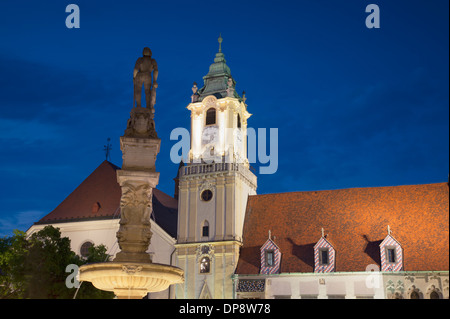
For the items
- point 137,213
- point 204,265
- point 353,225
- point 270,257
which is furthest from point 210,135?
point 137,213

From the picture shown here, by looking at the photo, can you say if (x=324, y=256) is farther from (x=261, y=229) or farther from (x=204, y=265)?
(x=204, y=265)

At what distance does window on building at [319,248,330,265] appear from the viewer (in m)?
41.9

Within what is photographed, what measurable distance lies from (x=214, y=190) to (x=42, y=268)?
17.5 meters

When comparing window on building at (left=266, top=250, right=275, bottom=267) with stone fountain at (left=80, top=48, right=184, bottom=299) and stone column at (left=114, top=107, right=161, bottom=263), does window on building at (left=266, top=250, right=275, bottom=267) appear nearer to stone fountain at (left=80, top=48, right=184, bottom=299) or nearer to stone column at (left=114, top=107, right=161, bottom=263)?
stone fountain at (left=80, top=48, right=184, bottom=299)

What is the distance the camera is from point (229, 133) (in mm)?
49188

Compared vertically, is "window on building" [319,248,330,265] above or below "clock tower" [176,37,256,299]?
below

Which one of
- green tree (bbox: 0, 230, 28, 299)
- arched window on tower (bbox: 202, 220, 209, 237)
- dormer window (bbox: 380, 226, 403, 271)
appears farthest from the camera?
arched window on tower (bbox: 202, 220, 209, 237)

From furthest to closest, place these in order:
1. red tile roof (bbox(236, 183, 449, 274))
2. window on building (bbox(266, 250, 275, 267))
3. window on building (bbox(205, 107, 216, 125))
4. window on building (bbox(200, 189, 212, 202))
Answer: window on building (bbox(205, 107, 216, 125)), window on building (bbox(200, 189, 212, 202)), window on building (bbox(266, 250, 275, 267)), red tile roof (bbox(236, 183, 449, 274))

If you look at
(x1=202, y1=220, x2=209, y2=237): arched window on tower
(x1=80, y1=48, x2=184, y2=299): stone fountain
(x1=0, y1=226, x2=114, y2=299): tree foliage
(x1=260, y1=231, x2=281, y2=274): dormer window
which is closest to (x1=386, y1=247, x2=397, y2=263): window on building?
(x1=260, y1=231, x2=281, y2=274): dormer window

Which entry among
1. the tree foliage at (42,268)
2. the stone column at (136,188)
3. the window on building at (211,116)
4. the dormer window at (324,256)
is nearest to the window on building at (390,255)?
the dormer window at (324,256)

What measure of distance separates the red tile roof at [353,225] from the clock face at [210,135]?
737cm

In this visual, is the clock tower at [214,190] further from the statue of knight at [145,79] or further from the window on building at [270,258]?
the statue of knight at [145,79]
